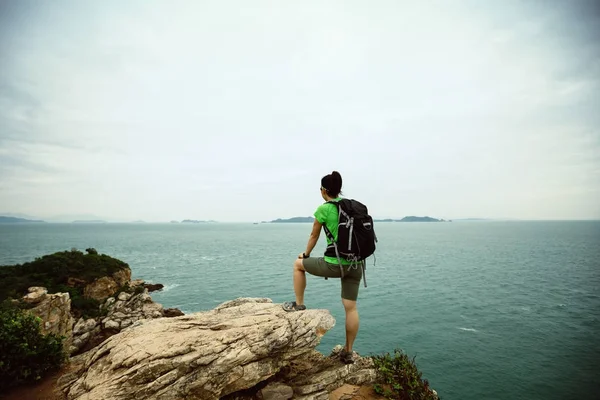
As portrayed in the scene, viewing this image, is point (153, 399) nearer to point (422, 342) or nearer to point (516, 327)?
point (422, 342)

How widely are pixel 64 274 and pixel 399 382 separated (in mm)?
32335

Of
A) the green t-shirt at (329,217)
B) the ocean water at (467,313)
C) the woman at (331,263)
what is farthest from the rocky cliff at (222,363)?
the ocean water at (467,313)

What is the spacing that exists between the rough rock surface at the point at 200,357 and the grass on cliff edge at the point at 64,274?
21099mm

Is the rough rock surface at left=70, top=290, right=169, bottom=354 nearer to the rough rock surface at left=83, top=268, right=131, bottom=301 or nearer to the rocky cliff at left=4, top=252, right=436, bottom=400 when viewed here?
the rough rock surface at left=83, top=268, right=131, bottom=301

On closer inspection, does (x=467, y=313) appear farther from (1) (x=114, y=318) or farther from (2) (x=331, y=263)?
(1) (x=114, y=318)

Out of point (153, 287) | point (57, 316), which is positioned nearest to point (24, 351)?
point (57, 316)

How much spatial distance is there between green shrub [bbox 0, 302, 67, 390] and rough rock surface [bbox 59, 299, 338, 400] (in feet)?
4.71

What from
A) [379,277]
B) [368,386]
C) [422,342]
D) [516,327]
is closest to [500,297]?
[516,327]

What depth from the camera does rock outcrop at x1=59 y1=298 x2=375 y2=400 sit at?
5.94 metres

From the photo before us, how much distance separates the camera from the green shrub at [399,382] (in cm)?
850

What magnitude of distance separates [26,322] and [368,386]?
11.3 metres

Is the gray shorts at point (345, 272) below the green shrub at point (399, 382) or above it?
above

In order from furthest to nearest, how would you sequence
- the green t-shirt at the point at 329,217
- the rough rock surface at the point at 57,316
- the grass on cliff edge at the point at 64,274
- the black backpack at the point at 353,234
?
the grass on cliff edge at the point at 64,274 → the rough rock surface at the point at 57,316 → the green t-shirt at the point at 329,217 → the black backpack at the point at 353,234

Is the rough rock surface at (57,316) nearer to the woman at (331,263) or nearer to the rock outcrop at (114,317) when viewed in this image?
the rock outcrop at (114,317)
